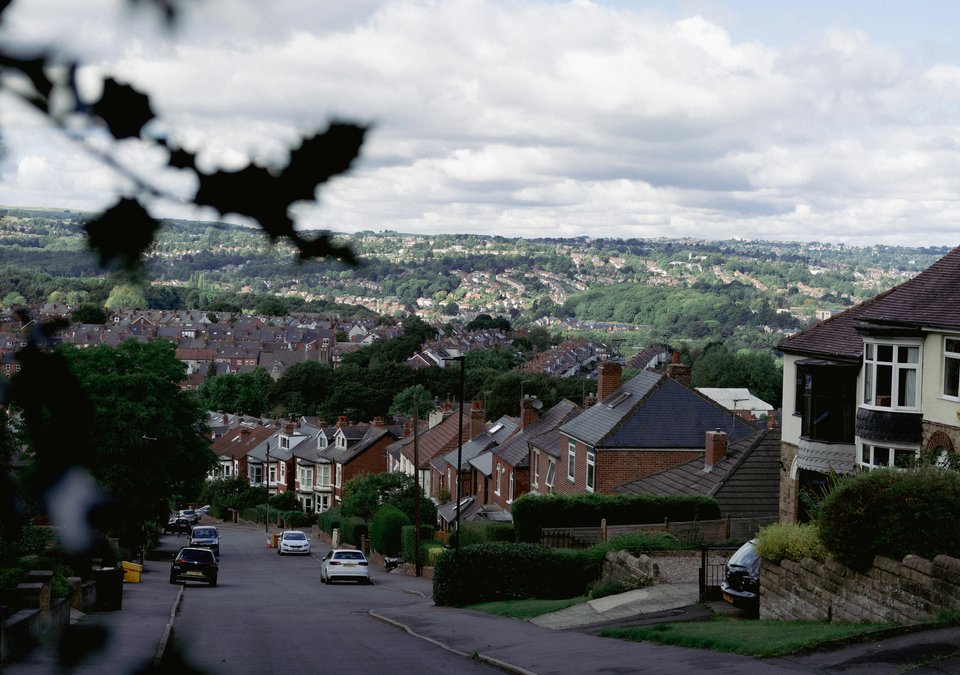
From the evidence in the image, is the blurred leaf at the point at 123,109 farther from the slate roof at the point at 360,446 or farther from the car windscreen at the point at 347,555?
the slate roof at the point at 360,446

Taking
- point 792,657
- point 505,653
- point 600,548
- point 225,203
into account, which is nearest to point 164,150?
point 225,203

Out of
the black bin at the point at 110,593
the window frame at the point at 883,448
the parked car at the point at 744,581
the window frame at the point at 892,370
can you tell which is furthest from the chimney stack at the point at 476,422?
the parked car at the point at 744,581

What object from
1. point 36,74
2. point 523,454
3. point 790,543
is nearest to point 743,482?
point 523,454

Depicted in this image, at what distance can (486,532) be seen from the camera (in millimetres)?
34312

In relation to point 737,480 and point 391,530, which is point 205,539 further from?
point 737,480

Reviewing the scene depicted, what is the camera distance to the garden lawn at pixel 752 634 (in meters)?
13.1

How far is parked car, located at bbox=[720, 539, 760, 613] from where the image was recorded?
18969 millimetres

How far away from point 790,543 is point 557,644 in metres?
3.91

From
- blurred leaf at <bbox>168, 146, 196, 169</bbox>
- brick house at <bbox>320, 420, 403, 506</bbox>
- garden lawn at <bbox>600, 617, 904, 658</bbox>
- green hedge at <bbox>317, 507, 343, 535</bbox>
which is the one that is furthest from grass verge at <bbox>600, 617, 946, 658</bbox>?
brick house at <bbox>320, 420, 403, 506</bbox>

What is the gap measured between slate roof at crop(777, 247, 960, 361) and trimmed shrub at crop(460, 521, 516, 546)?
10334 mm

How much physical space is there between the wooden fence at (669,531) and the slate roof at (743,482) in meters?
1.21

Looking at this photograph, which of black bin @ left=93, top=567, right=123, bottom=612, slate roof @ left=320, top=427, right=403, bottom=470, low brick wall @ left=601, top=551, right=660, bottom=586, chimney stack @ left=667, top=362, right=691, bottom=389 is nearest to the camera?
black bin @ left=93, top=567, right=123, bottom=612

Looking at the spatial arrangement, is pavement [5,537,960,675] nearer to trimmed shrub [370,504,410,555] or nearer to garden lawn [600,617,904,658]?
garden lawn [600,617,904,658]

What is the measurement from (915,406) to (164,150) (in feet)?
72.7
